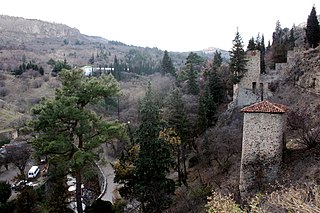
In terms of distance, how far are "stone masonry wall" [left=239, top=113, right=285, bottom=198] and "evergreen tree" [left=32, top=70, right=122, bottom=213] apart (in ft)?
19.4

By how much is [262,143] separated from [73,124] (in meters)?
8.24

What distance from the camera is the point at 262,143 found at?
1380cm

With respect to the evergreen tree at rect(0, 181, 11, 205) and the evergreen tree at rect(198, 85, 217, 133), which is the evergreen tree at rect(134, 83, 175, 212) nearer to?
the evergreen tree at rect(0, 181, 11, 205)

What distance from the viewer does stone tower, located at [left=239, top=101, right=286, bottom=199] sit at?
1360 centimetres

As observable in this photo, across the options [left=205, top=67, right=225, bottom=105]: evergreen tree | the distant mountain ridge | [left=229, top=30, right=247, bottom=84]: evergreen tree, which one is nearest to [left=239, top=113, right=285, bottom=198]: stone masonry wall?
[left=229, top=30, right=247, bottom=84]: evergreen tree

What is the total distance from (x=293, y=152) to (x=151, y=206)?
24.1 feet

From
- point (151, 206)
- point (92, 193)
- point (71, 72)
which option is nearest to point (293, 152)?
point (151, 206)

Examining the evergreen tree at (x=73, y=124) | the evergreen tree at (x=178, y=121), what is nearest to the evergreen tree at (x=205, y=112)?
the evergreen tree at (x=178, y=121)

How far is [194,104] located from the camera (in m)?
31.7

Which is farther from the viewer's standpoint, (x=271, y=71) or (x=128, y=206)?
(x=271, y=71)

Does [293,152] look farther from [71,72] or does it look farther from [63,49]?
[63,49]

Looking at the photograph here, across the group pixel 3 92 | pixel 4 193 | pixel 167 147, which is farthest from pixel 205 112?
pixel 3 92

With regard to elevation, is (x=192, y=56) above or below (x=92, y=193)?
above

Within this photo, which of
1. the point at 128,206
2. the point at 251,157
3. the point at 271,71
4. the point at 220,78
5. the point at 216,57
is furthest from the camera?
the point at 216,57
